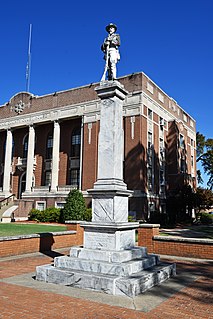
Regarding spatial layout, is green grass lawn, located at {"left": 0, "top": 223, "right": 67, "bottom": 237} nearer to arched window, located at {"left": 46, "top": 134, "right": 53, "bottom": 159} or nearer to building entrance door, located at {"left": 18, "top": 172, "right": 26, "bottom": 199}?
arched window, located at {"left": 46, "top": 134, "right": 53, "bottom": 159}

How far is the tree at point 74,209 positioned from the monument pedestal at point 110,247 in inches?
730

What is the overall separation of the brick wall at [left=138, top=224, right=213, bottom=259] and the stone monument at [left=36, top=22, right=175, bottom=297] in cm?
309

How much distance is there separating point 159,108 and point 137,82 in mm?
4880

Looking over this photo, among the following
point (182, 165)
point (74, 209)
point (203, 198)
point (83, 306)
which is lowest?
point (83, 306)

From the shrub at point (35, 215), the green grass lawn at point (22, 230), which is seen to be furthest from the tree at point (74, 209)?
the green grass lawn at point (22, 230)

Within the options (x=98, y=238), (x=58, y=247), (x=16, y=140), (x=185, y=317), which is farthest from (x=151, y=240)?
(x=16, y=140)

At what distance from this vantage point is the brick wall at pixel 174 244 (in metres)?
10.9

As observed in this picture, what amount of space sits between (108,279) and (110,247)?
3.53 feet

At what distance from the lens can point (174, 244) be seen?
11586 mm

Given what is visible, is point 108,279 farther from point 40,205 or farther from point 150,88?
point 40,205

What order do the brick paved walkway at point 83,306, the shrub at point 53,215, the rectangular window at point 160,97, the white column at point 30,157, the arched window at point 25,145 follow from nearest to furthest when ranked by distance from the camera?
the brick paved walkway at point 83,306 < the shrub at point 53,215 < the rectangular window at point 160,97 < the white column at point 30,157 < the arched window at point 25,145

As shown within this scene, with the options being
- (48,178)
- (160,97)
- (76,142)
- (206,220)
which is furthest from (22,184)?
(206,220)

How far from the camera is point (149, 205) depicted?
29688mm

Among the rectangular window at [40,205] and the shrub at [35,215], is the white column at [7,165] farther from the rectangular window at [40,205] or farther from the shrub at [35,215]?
the shrub at [35,215]
